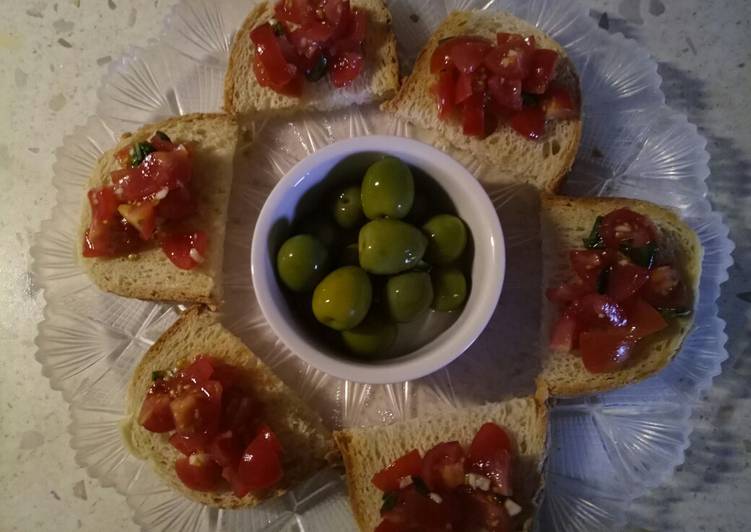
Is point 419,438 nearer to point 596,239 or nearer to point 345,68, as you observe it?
point 596,239

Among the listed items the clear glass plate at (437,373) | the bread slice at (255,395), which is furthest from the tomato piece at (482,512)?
the bread slice at (255,395)

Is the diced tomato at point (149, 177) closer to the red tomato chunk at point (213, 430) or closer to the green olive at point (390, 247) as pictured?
the red tomato chunk at point (213, 430)

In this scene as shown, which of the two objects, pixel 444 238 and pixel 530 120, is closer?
pixel 444 238

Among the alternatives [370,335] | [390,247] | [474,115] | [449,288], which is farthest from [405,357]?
[474,115]

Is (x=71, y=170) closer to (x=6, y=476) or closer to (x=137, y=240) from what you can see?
(x=137, y=240)

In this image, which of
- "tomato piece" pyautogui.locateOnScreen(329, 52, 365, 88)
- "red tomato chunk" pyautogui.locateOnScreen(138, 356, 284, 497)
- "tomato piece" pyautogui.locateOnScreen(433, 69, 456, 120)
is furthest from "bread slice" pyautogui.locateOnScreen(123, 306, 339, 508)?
"tomato piece" pyautogui.locateOnScreen(433, 69, 456, 120)

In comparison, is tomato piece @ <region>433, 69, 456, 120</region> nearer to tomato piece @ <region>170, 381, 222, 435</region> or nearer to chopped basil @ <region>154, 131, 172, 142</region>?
chopped basil @ <region>154, 131, 172, 142</region>

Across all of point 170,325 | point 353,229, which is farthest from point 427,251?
point 170,325
